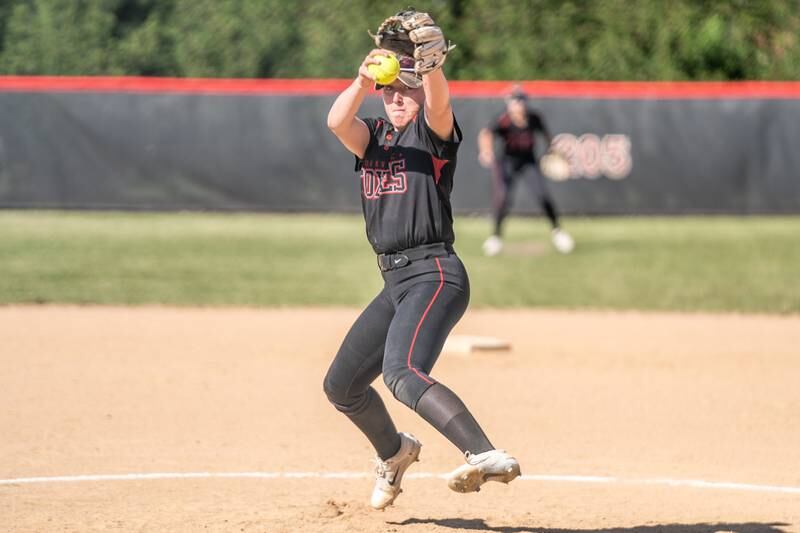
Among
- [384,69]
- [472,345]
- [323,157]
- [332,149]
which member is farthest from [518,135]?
[384,69]

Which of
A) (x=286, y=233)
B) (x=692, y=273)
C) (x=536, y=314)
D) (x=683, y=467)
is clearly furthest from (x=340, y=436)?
(x=286, y=233)

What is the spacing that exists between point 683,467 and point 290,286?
760 cm

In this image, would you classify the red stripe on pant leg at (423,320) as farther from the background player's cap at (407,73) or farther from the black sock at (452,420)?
the background player's cap at (407,73)

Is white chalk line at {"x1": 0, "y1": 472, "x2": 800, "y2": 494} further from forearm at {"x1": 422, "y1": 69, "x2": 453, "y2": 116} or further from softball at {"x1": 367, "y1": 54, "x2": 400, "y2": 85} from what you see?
softball at {"x1": 367, "y1": 54, "x2": 400, "y2": 85}

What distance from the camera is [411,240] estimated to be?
509 cm

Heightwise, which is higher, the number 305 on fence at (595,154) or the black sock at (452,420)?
the number 305 on fence at (595,154)

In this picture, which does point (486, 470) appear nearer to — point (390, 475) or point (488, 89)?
point (390, 475)

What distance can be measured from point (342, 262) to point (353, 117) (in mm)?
10562

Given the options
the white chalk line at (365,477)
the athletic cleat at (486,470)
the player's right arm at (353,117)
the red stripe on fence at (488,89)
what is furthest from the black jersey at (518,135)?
the athletic cleat at (486,470)

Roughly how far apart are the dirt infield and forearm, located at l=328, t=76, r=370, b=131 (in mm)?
1677

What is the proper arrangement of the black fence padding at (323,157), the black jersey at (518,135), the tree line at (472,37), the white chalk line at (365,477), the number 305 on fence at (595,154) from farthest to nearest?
the tree line at (472,37), the number 305 on fence at (595,154), the black fence padding at (323,157), the black jersey at (518,135), the white chalk line at (365,477)

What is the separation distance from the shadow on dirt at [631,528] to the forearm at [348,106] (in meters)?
1.72

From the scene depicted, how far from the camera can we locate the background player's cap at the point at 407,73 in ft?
16.5

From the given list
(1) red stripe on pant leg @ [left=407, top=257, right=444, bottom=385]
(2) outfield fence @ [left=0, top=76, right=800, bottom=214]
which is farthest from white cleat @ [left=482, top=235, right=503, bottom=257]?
(1) red stripe on pant leg @ [left=407, top=257, right=444, bottom=385]
